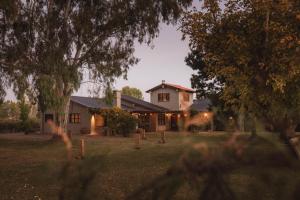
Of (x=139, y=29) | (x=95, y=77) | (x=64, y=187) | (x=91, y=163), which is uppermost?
(x=139, y=29)

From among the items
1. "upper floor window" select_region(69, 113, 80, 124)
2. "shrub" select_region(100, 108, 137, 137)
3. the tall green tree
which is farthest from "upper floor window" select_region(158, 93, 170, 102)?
the tall green tree

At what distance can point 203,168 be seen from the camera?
1489mm

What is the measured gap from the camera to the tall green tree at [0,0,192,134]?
2406 cm

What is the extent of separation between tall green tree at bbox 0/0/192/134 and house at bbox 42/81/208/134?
13.4 metres

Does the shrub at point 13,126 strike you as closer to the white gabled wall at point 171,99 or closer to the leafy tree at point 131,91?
the white gabled wall at point 171,99

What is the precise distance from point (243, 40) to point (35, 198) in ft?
37.6

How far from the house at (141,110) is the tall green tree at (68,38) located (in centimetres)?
1343

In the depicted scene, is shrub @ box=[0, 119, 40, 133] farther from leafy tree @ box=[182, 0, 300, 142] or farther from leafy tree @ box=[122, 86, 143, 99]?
leafy tree @ box=[122, 86, 143, 99]

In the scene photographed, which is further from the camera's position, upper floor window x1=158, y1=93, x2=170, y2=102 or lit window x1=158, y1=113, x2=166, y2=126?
upper floor window x1=158, y1=93, x2=170, y2=102

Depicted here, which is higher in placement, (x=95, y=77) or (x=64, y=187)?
(x=95, y=77)

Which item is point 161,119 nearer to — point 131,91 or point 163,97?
point 163,97

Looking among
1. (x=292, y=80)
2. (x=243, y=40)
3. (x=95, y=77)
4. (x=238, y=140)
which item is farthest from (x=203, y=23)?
(x=238, y=140)

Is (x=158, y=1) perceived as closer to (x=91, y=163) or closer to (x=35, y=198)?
(x=35, y=198)

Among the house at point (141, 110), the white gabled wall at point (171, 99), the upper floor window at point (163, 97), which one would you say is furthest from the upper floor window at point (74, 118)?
the upper floor window at point (163, 97)
